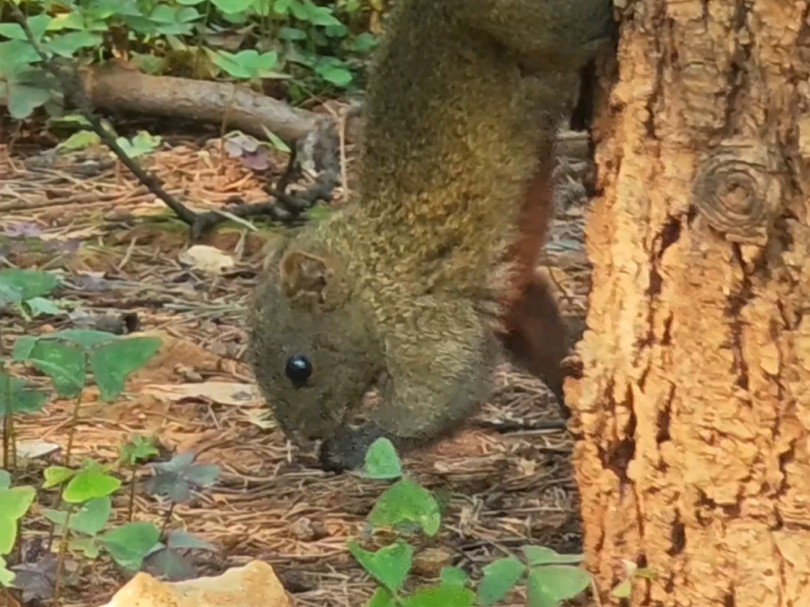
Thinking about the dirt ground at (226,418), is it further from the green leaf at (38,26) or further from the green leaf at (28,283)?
the green leaf at (38,26)

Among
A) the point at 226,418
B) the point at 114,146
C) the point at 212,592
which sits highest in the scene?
the point at 114,146

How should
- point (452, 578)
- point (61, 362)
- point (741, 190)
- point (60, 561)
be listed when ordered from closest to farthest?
point (741, 190) < point (452, 578) < point (60, 561) < point (61, 362)

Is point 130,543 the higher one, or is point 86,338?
point 86,338

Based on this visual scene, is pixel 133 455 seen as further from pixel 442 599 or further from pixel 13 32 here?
pixel 13 32

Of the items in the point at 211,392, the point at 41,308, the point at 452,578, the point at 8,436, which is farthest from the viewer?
the point at 41,308

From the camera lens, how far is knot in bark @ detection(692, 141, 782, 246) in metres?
2.16

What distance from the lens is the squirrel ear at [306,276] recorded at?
352 centimetres

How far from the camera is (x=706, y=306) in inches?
90.0

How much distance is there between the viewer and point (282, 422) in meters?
3.65

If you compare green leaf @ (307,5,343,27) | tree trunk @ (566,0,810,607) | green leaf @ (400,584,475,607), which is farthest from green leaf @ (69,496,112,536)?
green leaf @ (307,5,343,27)

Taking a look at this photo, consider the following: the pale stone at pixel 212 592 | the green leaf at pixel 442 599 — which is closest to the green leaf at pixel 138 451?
the pale stone at pixel 212 592

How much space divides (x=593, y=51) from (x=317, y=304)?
1079mm

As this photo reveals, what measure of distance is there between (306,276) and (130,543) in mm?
1130

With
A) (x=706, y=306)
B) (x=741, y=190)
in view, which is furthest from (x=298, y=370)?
(x=741, y=190)
